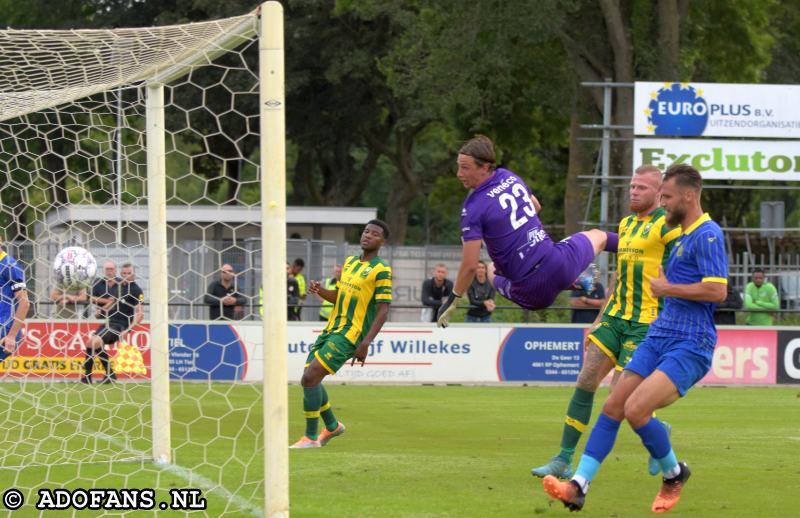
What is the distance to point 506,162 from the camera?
44.9m

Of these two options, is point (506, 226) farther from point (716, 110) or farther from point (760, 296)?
point (716, 110)

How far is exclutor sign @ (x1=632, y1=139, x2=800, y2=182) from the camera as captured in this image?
84.8 feet

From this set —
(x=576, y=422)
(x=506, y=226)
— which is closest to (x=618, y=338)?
(x=576, y=422)

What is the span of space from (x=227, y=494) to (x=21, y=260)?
18.6 ft

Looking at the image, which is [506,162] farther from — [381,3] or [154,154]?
[154,154]

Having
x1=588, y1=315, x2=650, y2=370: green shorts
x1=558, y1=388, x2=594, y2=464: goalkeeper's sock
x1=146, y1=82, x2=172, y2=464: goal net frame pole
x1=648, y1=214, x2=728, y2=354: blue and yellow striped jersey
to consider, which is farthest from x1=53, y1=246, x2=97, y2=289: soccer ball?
x1=648, y1=214, x2=728, y2=354: blue and yellow striped jersey

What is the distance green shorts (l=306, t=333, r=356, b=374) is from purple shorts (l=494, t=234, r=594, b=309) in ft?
9.95

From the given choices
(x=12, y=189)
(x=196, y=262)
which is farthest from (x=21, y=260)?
(x=196, y=262)

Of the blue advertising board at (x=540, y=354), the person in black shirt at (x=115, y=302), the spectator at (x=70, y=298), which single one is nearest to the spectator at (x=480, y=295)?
the blue advertising board at (x=540, y=354)

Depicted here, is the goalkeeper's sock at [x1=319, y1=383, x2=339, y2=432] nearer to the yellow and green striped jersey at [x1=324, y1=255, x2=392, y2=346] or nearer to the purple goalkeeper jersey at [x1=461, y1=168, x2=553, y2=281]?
the yellow and green striped jersey at [x1=324, y1=255, x2=392, y2=346]

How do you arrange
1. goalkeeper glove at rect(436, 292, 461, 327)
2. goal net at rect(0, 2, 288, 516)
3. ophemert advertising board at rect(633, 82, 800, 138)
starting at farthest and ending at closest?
ophemert advertising board at rect(633, 82, 800, 138) → goalkeeper glove at rect(436, 292, 461, 327) → goal net at rect(0, 2, 288, 516)

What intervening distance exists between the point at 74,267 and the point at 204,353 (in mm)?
3955

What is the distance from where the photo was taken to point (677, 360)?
25.1 ft

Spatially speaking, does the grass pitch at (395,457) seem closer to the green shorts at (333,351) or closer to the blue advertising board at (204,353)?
the blue advertising board at (204,353)
